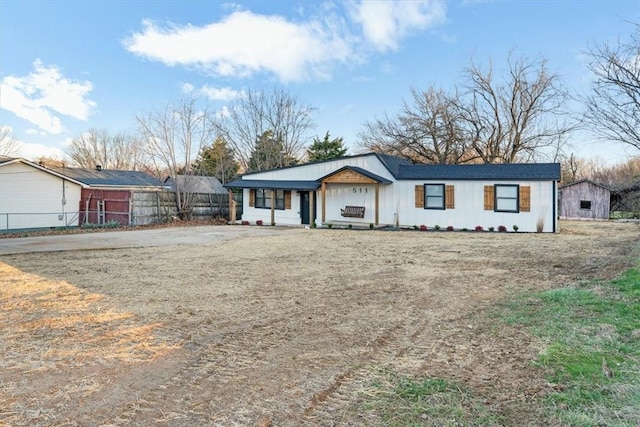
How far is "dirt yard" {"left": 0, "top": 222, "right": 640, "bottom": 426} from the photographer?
2482 mm

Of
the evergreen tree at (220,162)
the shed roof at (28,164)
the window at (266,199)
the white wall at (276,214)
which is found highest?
the evergreen tree at (220,162)

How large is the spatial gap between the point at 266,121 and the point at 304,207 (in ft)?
49.4

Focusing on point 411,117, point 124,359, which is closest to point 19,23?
point 124,359

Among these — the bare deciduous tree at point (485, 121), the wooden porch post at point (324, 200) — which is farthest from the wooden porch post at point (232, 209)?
the bare deciduous tree at point (485, 121)

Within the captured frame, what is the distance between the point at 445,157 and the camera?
26.5 metres

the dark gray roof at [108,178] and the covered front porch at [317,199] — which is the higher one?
the dark gray roof at [108,178]

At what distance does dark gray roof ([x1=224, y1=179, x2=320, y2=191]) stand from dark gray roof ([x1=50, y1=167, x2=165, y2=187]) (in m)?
7.97

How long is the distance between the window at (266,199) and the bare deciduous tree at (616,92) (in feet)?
45.1

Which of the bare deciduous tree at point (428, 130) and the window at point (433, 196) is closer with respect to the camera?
the window at point (433, 196)

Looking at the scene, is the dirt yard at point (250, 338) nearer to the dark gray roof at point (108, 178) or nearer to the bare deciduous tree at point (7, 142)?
the dark gray roof at point (108, 178)

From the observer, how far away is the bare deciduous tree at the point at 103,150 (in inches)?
1764

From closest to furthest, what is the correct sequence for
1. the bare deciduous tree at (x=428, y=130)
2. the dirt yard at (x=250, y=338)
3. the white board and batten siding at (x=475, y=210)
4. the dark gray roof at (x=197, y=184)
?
the dirt yard at (x=250, y=338) → the white board and batten siding at (x=475, y=210) → the dark gray roof at (x=197, y=184) → the bare deciduous tree at (x=428, y=130)

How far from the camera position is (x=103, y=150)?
1788 inches

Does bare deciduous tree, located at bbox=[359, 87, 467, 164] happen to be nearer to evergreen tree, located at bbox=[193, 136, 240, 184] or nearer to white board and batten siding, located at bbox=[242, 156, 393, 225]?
white board and batten siding, located at bbox=[242, 156, 393, 225]
